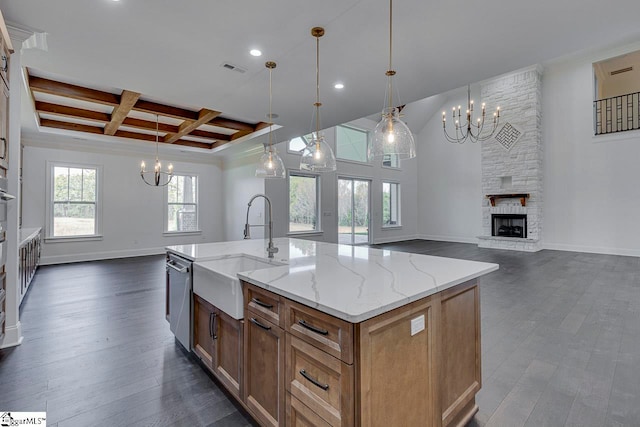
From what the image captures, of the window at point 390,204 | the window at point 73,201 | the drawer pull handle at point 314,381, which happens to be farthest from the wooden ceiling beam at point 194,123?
the window at point 390,204

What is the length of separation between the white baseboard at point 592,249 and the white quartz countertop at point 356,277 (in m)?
7.87

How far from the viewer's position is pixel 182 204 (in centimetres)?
823

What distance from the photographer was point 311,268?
1893 mm

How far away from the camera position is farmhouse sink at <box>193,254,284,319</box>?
68.6 inches

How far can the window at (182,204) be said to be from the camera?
8.03 metres

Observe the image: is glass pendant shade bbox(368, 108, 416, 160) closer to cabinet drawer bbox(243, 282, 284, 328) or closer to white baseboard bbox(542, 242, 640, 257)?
cabinet drawer bbox(243, 282, 284, 328)

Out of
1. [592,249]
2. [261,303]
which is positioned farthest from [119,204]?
[592,249]

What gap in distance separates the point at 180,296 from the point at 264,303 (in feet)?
4.31

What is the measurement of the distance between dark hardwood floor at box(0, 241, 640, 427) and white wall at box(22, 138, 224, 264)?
265 cm

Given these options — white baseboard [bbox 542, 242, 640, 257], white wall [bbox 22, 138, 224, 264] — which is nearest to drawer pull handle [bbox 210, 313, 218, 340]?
white wall [bbox 22, 138, 224, 264]

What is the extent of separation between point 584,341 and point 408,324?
95.9 inches

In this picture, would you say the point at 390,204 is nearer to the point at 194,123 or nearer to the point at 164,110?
the point at 194,123

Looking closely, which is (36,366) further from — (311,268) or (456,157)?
(456,157)

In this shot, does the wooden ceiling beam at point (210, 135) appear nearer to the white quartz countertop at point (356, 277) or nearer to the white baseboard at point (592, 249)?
the white quartz countertop at point (356, 277)
